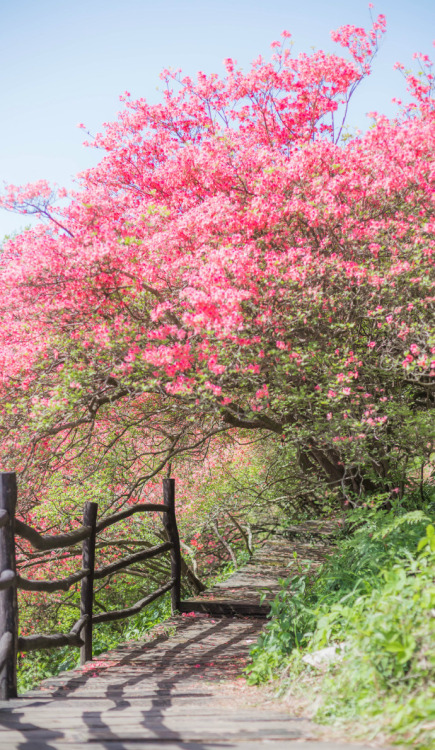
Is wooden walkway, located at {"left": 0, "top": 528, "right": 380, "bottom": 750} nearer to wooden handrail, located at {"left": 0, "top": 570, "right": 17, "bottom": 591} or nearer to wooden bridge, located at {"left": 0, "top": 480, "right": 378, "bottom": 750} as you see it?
wooden bridge, located at {"left": 0, "top": 480, "right": 378, "bottom": 750}

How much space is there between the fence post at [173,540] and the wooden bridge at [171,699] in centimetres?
4

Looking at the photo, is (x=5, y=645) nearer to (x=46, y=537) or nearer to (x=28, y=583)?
(x=28, y=583)

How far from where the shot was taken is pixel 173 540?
7.18 meters

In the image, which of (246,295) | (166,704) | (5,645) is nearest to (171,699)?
(166,704)

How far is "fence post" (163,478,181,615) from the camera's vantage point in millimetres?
7035

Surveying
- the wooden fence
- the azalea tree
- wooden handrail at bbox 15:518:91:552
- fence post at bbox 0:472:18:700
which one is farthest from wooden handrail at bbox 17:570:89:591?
the azalea tree

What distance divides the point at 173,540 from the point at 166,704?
139 inches

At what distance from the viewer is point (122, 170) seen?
29.2ft

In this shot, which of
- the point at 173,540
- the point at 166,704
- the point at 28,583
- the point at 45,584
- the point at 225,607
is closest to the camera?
the point at 166,704

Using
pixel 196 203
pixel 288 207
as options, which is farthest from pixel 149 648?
pixel 196 203

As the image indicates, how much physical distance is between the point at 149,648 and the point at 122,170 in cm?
614

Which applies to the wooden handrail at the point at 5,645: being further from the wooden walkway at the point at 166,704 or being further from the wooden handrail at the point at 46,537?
the wooden handrail at the point at 46,537

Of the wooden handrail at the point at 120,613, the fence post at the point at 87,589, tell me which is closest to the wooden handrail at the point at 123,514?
the fence post at the point at 87,589

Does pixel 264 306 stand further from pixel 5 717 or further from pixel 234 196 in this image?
pixel 5 717
